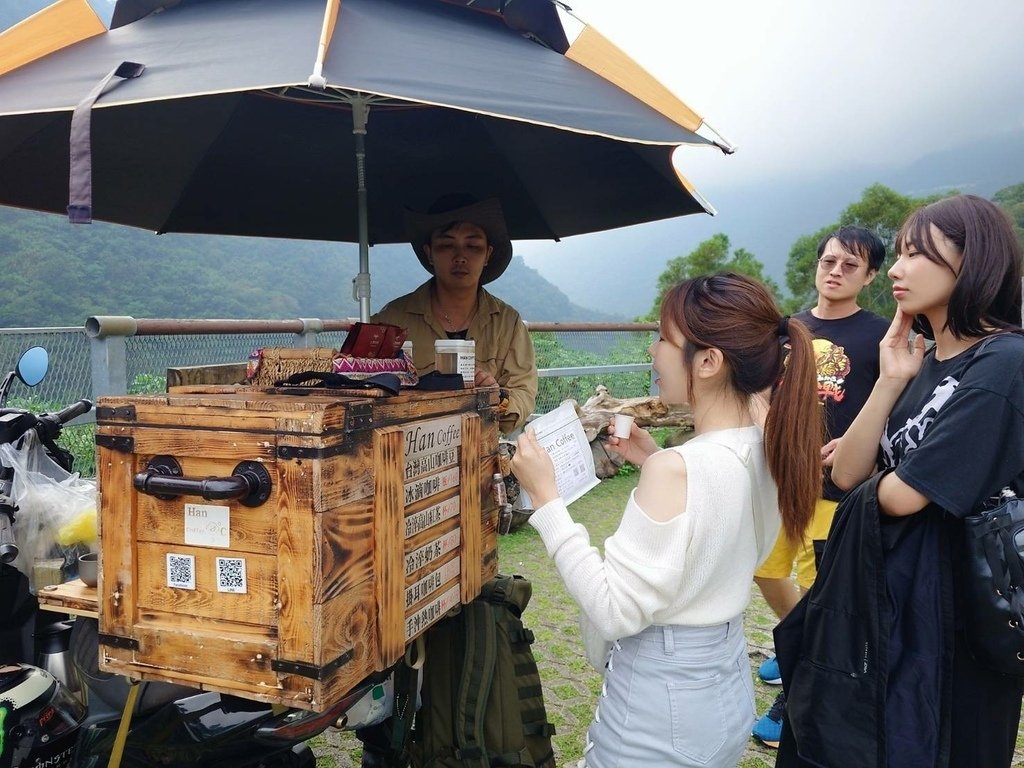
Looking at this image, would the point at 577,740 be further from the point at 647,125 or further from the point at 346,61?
the point at 346,61

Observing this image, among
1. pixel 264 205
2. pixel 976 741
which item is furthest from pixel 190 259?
pixel 976 741

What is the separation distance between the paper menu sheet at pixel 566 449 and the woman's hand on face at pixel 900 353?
Answer: 0.91 metres

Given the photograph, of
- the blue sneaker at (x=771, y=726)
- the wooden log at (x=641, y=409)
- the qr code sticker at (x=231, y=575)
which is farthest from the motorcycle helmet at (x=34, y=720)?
the wooden log at (x=641, y=409)

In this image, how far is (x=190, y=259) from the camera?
4266cm

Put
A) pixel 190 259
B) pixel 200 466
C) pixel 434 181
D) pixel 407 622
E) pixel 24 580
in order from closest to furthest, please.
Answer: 1. pixel 200 466
2. pixel 407 622
3. pixel 24 580
4. pixel 434 181
5. pixel 190 259

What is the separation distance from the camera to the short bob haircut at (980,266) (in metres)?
1.65

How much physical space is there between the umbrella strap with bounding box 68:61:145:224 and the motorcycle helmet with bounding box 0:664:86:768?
4.03 ft

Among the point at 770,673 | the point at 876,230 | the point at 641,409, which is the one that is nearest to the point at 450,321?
the point at 770,673

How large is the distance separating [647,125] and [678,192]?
1116 millimetres

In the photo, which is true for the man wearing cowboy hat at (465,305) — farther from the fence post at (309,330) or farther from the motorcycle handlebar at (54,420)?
the fence post at (309,330)

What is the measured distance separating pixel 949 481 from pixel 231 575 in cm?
153

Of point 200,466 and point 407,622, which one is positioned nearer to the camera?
point 200,466

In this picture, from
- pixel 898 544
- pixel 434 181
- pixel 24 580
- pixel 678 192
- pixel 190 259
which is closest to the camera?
pixel 898 544

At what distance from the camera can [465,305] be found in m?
2.91
